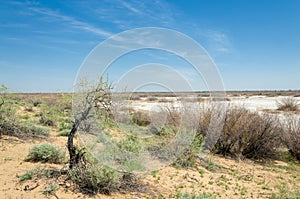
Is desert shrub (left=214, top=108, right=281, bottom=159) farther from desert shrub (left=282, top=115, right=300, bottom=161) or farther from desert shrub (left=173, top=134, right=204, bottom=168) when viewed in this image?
desert shrub (left=173, top=134, right=204, bottom=168)

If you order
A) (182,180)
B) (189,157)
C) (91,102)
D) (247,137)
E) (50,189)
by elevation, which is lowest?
(182,180)

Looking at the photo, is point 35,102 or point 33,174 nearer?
point 33,174

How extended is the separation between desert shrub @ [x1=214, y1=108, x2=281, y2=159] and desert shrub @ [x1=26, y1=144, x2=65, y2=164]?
554 cm

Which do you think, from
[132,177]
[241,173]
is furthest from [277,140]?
[132,177]

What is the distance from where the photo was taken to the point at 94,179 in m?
4.38

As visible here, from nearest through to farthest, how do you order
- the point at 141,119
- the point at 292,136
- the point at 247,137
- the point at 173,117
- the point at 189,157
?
the point at 189,157, the point at 247,137, the point at 292,136, the point at 173,117, the point at 141,119

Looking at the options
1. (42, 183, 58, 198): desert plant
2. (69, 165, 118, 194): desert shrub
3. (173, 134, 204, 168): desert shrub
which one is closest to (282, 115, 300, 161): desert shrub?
(173, 134, 204, 168): desert shrub

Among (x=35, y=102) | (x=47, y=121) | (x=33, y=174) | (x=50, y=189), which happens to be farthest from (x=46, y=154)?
(x=35, y=102)

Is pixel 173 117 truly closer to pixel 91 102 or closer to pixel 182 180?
pixel 182 180

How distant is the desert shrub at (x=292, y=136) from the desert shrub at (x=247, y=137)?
414mm

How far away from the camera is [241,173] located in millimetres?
7074

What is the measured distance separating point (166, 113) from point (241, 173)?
13.3ft

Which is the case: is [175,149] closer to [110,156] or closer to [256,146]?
[110,156]

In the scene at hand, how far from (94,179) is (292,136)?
799 cm
